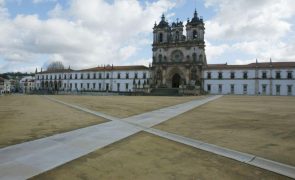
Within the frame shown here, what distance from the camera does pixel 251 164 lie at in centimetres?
539

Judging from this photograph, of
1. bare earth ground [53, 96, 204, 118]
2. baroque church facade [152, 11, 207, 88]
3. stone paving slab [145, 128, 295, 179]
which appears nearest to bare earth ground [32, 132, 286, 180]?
stone paving slab [145, 128, 295, 179]

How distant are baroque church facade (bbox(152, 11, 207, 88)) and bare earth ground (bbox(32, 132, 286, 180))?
5833 cm

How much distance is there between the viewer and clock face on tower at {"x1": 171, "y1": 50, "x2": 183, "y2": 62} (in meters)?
68.9

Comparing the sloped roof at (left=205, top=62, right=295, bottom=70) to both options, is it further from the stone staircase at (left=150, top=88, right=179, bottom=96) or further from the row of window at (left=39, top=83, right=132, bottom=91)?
the row of window at (left=39, top=83, right=132, bottom=91)

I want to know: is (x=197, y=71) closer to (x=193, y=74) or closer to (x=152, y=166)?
(x=193, y=74)

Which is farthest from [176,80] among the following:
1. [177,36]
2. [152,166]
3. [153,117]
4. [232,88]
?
[152,166]

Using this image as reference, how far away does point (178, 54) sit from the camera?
6944cm

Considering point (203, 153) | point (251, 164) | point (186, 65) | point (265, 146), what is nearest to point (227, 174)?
point (251, 164)

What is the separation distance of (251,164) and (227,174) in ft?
2.89

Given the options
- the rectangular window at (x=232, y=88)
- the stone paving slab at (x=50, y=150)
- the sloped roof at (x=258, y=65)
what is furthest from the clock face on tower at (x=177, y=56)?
the stone paving slab at (x=50, y=150)

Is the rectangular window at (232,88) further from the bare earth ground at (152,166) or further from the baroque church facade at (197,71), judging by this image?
the bare earth ground at (152,166)

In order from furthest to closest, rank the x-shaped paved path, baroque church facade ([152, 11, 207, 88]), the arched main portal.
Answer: the arched main portal → baroque church facade ([152, 11, 207, 88]) → the x-shaped paved path

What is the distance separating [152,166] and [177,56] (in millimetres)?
65688

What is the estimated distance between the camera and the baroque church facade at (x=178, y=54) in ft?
216
